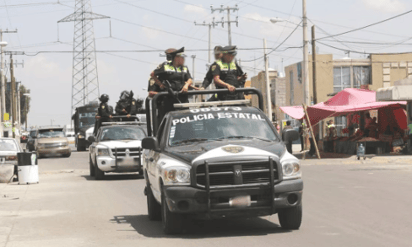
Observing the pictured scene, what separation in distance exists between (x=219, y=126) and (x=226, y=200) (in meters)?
1.60

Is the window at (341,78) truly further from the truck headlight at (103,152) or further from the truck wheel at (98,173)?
the truck headlight at (103,152)

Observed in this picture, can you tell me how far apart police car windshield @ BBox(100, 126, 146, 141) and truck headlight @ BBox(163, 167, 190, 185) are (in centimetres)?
1365

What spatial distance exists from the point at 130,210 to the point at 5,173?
33.9 ft

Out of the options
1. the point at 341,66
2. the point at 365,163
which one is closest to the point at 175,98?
the point at 365,163

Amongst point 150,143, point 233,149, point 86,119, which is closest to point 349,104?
point 150,143

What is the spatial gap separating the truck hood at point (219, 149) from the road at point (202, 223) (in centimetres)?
104

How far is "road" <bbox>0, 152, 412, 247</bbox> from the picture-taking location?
926 centimetres

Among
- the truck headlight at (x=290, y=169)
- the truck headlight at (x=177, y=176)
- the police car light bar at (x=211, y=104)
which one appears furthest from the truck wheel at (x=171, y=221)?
the police car light bar at (x=211, y=104)

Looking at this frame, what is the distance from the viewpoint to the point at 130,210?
43.8ft

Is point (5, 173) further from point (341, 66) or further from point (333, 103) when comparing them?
point (341, 66)

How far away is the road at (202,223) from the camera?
364 inches

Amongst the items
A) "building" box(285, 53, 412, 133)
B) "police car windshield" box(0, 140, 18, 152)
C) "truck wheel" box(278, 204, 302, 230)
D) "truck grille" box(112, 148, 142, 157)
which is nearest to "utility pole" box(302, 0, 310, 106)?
"truck grille" box(112, 148, 142, 157)

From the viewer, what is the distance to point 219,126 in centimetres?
1054

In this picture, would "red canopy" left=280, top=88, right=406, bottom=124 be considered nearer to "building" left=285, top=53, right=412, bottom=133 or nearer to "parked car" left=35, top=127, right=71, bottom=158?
"parked car" left=35, top=127, right=71, bottom=158
